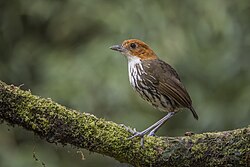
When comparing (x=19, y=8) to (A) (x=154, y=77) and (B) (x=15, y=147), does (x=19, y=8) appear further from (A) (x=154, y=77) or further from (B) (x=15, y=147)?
(A) (x=154, y=77)

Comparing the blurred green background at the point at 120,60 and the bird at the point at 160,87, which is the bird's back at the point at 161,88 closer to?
the bird at the point at 160,87

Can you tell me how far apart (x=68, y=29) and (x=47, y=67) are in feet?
2.89

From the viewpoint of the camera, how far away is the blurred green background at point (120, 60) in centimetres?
615

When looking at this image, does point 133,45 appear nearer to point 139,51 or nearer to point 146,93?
point 139,51

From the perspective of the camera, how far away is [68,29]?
791 cm

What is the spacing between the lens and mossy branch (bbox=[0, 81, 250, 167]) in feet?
12.5

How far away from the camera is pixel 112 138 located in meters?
3.94

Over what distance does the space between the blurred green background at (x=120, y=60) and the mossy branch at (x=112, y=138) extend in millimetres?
2058

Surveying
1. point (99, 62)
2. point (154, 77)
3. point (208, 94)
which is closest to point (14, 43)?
point (99, 62)

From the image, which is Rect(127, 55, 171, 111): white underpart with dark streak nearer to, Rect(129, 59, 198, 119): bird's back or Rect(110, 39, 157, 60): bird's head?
Rect(129, 59, 198, 119): bird's back

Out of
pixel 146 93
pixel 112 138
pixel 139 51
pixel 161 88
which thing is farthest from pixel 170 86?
pixel 112 138

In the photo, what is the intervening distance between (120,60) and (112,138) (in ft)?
9.29

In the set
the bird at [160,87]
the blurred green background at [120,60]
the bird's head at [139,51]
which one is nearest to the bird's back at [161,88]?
the bird at [160,87]

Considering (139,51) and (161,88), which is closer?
(161,88)
